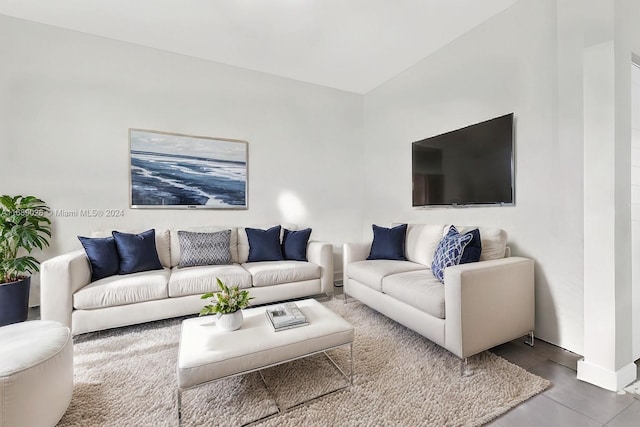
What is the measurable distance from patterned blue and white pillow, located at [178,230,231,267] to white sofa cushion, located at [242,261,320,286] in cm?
27

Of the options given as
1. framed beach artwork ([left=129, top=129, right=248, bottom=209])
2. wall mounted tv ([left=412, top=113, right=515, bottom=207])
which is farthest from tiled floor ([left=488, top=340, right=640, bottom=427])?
framed beach artwork ([left=129, top=129, right=248, bottom=209])

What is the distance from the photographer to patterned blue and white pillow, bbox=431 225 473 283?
206 cm

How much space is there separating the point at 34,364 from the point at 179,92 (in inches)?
114

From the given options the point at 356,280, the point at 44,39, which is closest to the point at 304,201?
the point at 356,280

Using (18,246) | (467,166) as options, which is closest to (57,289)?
(18,246)

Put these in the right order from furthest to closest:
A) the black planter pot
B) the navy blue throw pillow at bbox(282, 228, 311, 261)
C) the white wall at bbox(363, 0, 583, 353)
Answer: the navy blue throw pillow at bbox(282, 228, 311, 261), the black planter pot, the white wall at bbox(363, 0, 583, 353)

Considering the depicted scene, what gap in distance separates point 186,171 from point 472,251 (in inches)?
119

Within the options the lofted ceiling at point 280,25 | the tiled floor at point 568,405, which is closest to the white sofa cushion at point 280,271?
the tiled floor at point 568,405

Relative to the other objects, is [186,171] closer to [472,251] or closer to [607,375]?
[472,251]

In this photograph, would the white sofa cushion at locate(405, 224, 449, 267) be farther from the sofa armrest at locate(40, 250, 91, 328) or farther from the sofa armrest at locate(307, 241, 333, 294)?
the sofa armrest at locate(40, 250, 91, 328)

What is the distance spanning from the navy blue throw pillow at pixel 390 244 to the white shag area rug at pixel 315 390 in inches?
39.9

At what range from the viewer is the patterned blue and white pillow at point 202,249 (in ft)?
9.26

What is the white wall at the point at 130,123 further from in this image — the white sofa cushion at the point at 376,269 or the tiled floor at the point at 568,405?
the tiled floor at the point at 568,405

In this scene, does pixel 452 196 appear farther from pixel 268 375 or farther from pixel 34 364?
pixel 34 364
